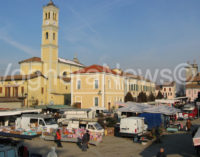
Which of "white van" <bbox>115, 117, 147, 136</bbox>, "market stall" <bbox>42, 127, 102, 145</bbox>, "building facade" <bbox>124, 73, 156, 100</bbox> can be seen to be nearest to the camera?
"market stall" <bbox>42, 127, 102, 145</bbox>

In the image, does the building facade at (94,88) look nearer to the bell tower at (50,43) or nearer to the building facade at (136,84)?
the building facade at (136,84)

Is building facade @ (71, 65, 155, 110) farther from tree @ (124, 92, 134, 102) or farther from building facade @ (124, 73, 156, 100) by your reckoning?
building facade @ (124, 73, 156, 100)

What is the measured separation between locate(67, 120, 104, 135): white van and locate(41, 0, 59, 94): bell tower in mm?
39363

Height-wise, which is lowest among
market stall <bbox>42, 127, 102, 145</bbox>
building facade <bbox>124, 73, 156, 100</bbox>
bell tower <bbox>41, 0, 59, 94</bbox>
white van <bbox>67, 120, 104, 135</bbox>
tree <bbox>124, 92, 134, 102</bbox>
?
market stall <bbox>42, 127, 102, 145</bbox>

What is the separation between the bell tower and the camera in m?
59.9

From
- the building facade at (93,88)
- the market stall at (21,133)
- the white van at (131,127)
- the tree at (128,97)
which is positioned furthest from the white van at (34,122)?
the tree at (128,97)

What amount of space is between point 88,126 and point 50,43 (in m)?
43.6

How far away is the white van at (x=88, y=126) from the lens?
19.7m

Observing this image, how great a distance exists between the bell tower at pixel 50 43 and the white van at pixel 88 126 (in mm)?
39363

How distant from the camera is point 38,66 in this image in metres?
59.5

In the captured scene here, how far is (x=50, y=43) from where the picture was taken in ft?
197

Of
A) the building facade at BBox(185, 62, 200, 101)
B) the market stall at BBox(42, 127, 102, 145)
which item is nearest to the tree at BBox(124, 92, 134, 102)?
the market stall at BBox(42, 127, 102, 145)

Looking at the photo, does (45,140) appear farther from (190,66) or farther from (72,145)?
(190,66)

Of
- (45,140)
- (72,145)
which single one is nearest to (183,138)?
(72,145)
